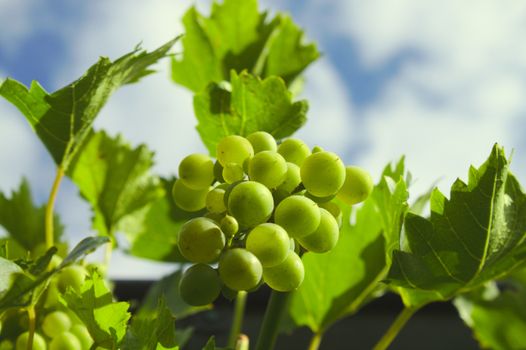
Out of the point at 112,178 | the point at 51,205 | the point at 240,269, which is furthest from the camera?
the point at 112,178

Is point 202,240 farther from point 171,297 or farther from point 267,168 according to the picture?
point 171,297

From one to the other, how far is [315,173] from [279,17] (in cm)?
46

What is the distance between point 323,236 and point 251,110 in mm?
177

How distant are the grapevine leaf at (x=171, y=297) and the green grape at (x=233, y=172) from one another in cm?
35

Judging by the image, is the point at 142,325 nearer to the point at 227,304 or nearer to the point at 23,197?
the point at 23,197

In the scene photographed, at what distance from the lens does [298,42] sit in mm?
911

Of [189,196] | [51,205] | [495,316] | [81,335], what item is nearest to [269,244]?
[189,196]

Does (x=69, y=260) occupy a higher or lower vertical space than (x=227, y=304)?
higher

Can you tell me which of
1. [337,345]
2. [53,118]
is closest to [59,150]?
[53,118]

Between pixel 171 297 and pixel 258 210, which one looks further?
pixel 171 297

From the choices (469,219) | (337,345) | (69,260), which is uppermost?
(69,260)

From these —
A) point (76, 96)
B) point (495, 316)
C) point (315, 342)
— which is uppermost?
point (76, 96)

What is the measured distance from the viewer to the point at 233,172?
556mm

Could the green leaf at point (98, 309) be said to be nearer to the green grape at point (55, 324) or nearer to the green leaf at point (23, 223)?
the green grape at point (55, 324)
